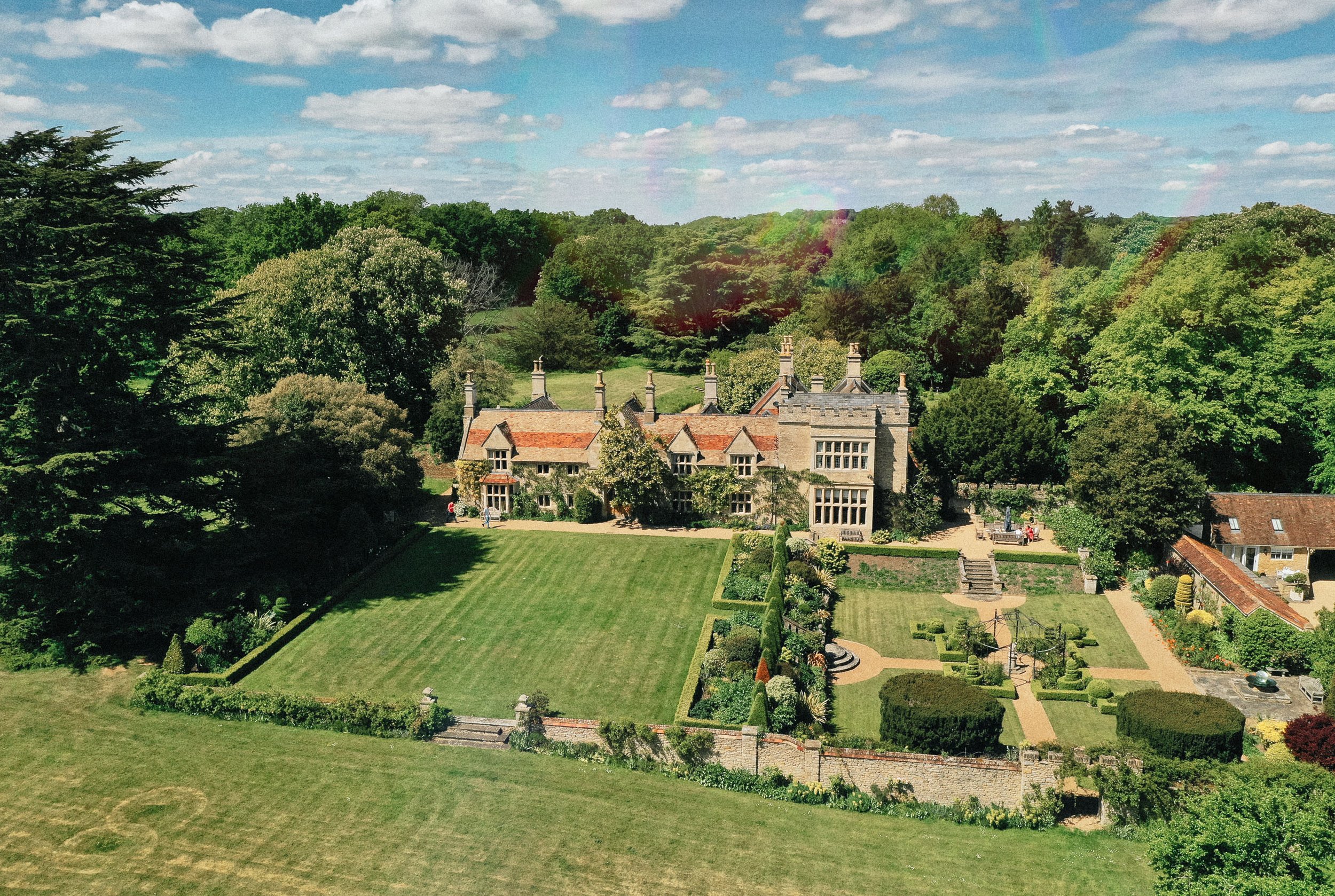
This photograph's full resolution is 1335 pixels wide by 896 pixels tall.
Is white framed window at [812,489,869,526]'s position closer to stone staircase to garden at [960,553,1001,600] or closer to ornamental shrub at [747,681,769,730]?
stone staircase to garden at [960,553,1001,600]

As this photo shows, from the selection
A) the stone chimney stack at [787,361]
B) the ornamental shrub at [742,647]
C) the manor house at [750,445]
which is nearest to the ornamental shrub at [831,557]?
the manor house at [750,445]

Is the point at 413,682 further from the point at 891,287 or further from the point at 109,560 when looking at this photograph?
the point at 891,287

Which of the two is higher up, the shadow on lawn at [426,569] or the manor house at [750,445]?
the manor house at [750,445]

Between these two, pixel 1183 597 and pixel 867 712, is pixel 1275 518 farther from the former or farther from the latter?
pixel 867 712

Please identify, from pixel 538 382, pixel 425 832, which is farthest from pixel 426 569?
pixel 425 832

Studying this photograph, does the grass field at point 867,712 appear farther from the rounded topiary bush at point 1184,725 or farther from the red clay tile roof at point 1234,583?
the red clay tile roof at point 1234,583

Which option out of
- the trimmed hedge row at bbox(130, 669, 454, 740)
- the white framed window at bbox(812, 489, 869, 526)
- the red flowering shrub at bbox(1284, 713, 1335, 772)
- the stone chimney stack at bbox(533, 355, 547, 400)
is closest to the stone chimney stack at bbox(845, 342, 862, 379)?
the white framed window at bbox(812, 489, 869, 526)
